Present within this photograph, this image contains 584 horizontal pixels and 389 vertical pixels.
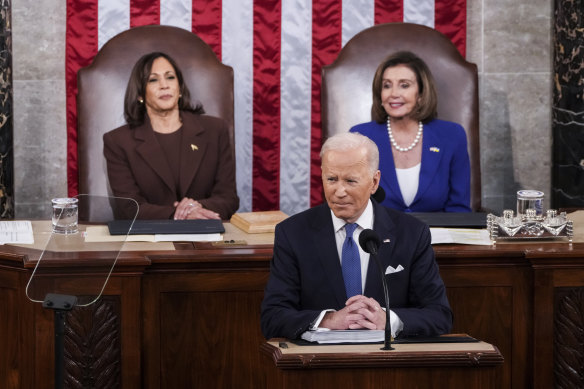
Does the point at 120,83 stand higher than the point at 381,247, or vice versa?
the point at 120,83

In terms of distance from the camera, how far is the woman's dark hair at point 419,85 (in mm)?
4977

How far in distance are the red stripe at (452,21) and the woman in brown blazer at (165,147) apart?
4.72 ft

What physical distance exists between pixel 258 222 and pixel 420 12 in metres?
2.14

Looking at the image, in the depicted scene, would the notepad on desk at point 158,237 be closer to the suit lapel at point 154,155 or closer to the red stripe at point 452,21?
the suit lapel at point 154,155

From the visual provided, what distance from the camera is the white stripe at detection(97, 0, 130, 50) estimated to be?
18.1 ft

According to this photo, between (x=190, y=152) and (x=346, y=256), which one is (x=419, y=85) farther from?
(x=346, y=256)

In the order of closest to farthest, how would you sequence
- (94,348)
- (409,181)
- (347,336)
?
(347,336) < (94,348) < (409,181)

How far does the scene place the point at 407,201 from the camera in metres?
4.86

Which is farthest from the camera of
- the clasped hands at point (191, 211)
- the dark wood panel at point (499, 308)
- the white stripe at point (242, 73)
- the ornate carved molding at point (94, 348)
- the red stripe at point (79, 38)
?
the white stripe at point (242, 73)

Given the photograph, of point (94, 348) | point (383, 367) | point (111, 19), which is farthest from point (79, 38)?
point (383, 367)

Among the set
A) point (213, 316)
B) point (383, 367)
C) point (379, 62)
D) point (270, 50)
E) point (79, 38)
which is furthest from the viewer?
point (270, 50)

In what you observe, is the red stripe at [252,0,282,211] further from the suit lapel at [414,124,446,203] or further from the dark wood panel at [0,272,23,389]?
the dark wood panel at [0,272,23,389]

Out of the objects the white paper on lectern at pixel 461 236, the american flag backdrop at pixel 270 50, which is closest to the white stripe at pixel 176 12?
the american flag backdrop at pixel 270 50

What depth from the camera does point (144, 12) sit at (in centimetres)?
554
